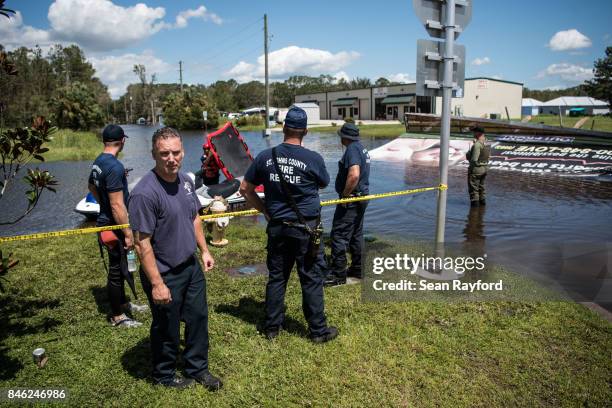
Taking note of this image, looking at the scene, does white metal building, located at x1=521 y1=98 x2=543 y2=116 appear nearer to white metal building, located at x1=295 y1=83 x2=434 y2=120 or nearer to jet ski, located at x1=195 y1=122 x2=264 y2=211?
white metal building, located at x1=295 y1=83 x2=434 y2=120

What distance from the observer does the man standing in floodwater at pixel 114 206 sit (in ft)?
13.6

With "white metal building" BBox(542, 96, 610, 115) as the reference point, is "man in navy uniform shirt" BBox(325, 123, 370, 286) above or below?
below

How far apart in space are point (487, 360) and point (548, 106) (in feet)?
351

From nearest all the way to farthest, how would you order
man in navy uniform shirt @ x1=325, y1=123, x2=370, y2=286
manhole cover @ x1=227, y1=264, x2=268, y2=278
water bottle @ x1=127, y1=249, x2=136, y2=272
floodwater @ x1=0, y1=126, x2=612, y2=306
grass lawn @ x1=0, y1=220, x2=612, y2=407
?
1. grass lawn @ x1=0, y1=220, x2=612, y2=407
2. water bottle @ x1=127, y1=249, x2=136, y2=272
3. man in navy uniform shirt @ x1=325, y1=123, x2=370, y2=286
4. manhole cover @ x1=227, y1=264, x2=268, y2=278
5. floodwater @ x1=0, y1=126, x2=612, y2=306

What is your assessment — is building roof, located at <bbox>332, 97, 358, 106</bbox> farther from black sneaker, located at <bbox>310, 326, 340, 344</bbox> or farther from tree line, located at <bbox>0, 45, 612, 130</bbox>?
black sneaker, located at <bbox>310, 326, 340, 344</bbox>

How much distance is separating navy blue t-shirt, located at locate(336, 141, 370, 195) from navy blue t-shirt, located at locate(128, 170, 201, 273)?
2.65 metres

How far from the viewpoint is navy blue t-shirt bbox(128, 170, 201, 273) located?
2957mm

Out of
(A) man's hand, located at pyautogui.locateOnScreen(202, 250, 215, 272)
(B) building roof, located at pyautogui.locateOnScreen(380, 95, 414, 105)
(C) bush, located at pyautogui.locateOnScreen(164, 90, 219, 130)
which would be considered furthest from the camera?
(C) bush, located at pyautogui.locateOnScreen(164, 90, 219, 130)

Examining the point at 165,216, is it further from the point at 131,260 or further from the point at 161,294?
the point at 131,260

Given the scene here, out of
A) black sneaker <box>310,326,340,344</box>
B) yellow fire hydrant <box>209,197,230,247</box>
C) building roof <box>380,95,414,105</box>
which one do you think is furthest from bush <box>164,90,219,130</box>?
black sneaker <box>310,326,340,344</box>

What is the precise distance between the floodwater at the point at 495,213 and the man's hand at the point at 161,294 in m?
5.53

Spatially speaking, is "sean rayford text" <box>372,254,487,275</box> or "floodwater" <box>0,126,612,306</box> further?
"floodwater" <box>0,126,612,306</box>

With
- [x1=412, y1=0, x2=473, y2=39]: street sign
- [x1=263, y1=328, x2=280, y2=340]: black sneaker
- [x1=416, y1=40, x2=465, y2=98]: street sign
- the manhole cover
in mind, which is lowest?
the manhole cover

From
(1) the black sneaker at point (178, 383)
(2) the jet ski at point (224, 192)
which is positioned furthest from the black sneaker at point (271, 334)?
(2) the jet ski at point (224, 192)
